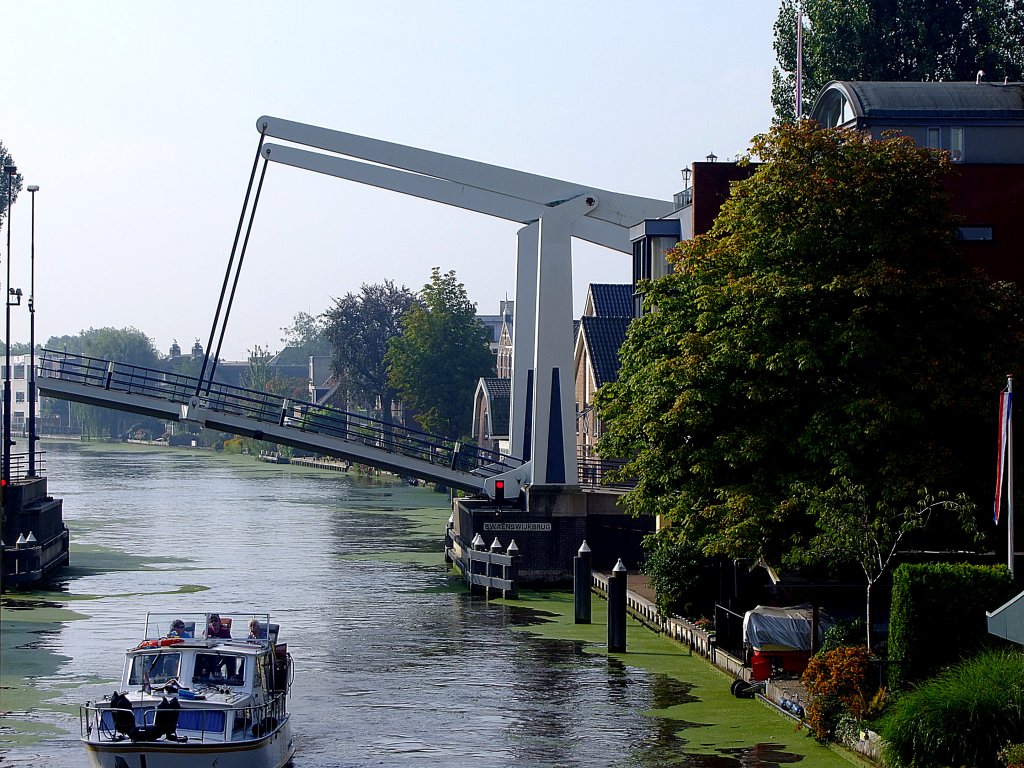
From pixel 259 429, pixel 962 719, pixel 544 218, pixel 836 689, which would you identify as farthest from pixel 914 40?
pixel 962 719

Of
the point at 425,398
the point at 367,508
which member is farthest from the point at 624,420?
the point at 425,398

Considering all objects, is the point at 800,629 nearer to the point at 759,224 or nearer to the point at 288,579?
the point at 759,224

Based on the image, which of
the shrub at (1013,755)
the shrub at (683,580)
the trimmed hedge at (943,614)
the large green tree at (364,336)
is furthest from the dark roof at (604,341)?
the large green tree at (364,336)

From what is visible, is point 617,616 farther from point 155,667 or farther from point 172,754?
point 172,754

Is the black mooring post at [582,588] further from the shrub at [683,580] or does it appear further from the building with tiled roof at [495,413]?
the building with tiled roof at [495,413]

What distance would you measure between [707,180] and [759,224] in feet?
30.7

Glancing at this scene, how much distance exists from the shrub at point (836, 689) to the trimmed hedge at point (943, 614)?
26.0 inches

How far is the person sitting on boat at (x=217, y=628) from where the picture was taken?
903 inches

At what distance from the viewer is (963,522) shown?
23531 millimetres

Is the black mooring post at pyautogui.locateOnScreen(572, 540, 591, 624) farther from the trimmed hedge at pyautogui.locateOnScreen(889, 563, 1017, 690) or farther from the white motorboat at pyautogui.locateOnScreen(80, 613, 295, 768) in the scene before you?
the trimmed hedge at pyautogui.locateOnScreen(889, 563, 1017, 690)

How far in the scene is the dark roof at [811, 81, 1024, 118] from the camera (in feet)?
115

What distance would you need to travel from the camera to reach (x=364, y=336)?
130 m

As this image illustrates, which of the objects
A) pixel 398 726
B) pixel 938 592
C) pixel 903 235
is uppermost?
pixel 903 235

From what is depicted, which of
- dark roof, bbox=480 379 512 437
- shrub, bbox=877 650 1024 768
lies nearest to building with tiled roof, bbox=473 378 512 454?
dark roof, bbox=480 379 512 437
